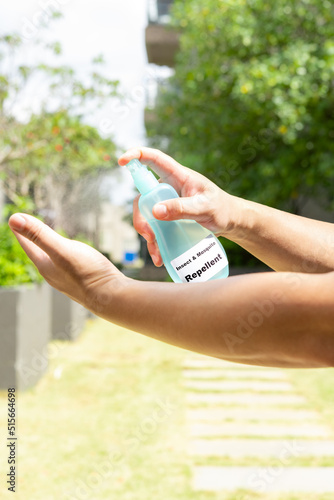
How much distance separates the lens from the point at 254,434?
4.23 m

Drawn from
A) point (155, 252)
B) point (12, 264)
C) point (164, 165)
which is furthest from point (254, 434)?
point (164, 165)

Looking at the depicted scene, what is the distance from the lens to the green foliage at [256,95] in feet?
26.4

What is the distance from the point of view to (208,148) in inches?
404

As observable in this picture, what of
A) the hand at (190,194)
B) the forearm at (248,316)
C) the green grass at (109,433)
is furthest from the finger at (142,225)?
the green grass at (109,433)

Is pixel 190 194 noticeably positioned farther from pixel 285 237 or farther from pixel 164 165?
pixel 285 237

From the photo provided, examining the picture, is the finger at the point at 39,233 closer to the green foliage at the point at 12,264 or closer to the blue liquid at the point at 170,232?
the blue liquid at the point at 170,232

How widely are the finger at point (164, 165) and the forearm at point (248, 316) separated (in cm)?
49

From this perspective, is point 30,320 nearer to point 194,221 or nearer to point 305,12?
point 194,221

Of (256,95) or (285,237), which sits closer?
(285,237)

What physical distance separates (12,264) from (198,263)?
455cm

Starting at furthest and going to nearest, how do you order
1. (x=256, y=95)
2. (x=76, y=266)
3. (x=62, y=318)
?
(x=256, y=95) < (x=62, y=318) < (x=76, y=266)

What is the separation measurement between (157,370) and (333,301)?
217 inches

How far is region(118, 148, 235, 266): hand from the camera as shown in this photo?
52.1 inches

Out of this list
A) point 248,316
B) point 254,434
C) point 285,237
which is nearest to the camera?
point 248,316
